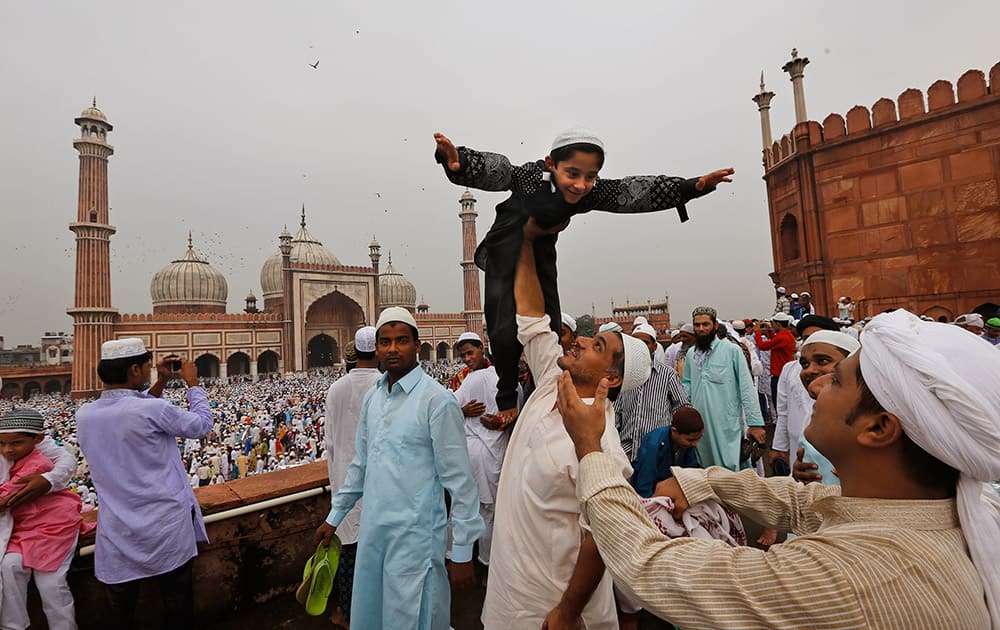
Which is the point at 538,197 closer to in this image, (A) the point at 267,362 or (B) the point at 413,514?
(B) the point at 413,514

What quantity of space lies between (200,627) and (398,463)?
64.0 inches

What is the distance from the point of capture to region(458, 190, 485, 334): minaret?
108 ft

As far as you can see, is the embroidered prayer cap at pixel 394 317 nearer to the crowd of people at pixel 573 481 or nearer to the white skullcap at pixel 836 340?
the crowd of people at pixel 573 481

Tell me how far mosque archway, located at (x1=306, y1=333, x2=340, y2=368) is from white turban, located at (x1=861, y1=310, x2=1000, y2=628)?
107 feet

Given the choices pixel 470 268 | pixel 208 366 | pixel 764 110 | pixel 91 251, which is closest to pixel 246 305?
pixel 208 366

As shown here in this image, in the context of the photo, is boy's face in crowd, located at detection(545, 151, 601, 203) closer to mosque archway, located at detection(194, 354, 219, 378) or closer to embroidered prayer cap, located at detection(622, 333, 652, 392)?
embroidered prayer cap, located at detection(622, 333, 652, 392)

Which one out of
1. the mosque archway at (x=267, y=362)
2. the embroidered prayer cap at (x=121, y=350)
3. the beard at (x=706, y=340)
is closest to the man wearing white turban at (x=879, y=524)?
the embroidered prayer cap at (x=121, y=350)

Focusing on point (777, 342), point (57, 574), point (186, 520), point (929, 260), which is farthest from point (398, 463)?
point (929, 260)

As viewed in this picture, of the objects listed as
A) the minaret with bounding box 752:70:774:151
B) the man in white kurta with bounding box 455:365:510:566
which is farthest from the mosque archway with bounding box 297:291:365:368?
the man in white kurta with bounding box 455:365:510:566

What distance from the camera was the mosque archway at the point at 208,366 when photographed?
27.2 meters

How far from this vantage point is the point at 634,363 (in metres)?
1.61

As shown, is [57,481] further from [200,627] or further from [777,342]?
[777,342]

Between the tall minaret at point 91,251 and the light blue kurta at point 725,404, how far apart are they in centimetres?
2650

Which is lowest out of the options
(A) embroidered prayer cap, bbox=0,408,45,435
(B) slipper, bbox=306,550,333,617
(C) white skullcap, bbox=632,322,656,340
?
(B) slipper, bbox=306,550,333,617
